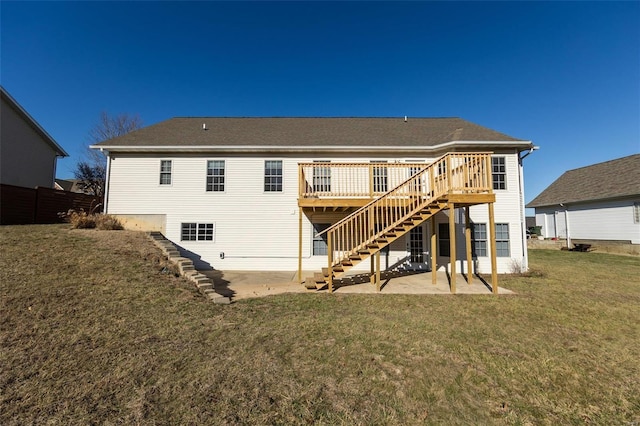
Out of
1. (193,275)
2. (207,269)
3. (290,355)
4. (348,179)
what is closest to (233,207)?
(207,269)

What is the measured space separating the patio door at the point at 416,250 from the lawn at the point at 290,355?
423cm

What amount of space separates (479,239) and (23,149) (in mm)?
22674

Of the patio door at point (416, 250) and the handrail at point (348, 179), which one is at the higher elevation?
the handrail at point (348, 179)

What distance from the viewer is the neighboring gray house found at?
41.2 feet

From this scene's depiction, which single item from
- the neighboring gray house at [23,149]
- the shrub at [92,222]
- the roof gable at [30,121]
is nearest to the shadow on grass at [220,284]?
the shrub at [92,222]

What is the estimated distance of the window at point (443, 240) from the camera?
10703 millimetres

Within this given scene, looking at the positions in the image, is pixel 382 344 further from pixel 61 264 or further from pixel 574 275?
pixel 574 275

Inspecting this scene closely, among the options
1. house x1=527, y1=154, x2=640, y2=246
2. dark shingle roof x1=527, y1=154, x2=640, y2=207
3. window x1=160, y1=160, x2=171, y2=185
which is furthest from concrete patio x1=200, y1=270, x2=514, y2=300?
dark shingle roof x1=527, y1=154, x2=640, y2=207

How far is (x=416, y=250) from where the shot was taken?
1101 cm

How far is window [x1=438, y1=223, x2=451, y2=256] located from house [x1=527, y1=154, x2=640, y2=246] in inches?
588

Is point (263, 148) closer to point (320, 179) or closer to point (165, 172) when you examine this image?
point (320, 179)

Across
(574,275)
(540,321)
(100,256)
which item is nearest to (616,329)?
(540,321)

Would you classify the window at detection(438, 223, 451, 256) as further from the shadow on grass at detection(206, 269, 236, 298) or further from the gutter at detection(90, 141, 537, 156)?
the shadow on grass at detection(206, 269, 236, 298)

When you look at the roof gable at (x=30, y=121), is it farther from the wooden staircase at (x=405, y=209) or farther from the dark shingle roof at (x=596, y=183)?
the dark shingle roof at (x=596, y=183)
